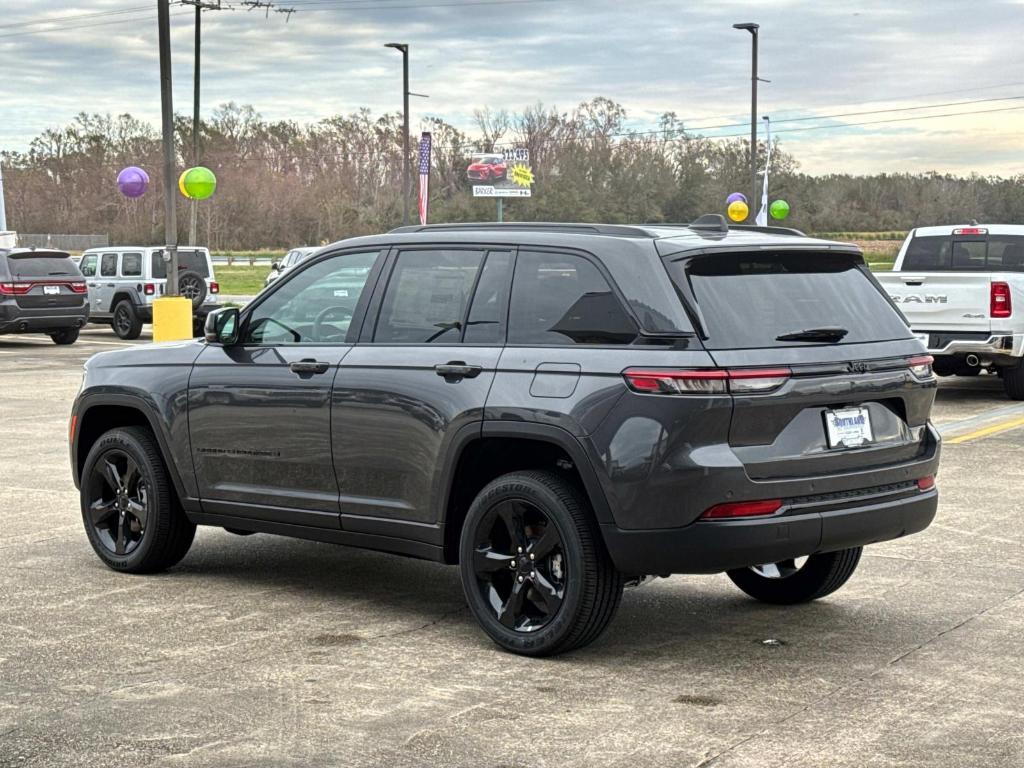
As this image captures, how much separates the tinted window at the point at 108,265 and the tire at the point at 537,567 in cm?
2494

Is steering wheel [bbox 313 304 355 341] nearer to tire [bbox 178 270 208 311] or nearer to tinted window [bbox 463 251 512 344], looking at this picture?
tinted window [bbox 463 251 512 344]

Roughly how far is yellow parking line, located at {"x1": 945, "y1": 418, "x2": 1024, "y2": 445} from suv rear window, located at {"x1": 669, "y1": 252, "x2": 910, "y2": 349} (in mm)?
7113

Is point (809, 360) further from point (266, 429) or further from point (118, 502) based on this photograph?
point (118, 502)

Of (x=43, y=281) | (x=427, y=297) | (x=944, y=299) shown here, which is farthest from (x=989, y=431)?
(x=43, y=281)

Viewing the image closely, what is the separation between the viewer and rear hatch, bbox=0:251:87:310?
2523 centimetres

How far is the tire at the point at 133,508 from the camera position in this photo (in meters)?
7.40

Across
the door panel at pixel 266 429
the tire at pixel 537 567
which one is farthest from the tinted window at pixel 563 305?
the door panel at pixel 266 429

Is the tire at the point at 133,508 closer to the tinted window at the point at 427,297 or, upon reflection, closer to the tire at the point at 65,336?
the tinted window at the point at 427,297

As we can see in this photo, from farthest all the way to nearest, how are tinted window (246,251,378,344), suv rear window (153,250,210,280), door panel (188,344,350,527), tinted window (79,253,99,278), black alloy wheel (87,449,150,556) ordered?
tinted window (79,253,99,278), suv rear window (153,250,210,280), black alloy wheel (87,449,150,556), tinted window (246,251,378,344), door panel (188,344,350,527)

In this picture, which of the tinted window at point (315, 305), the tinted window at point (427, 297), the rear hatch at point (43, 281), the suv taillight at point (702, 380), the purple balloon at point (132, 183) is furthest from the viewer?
the purple balloon at point (132, 183)

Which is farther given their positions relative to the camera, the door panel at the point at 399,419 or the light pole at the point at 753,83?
the light pole at the point at 753,83

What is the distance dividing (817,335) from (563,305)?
1.02m

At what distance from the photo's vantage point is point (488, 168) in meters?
83.1

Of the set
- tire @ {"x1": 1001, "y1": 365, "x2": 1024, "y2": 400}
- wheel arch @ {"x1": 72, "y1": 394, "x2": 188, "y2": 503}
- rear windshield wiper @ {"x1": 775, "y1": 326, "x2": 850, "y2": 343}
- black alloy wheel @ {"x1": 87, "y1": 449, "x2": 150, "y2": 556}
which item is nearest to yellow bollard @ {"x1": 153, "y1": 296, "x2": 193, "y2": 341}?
tire @ {"x1": 1001, "y1": 365, "x2": 1024, "y2": 400}
